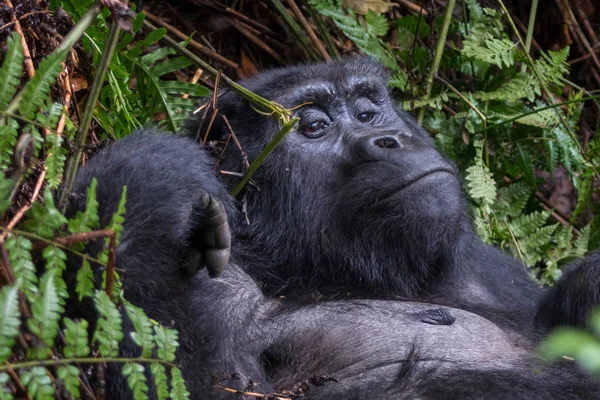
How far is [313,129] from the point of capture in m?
3.59

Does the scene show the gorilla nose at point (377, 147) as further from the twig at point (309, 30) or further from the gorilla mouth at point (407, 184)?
the twig at point (309, 30)

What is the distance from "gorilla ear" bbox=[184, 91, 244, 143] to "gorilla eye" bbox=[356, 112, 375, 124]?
21.5 inches

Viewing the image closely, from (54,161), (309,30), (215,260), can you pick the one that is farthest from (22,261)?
(309,30)

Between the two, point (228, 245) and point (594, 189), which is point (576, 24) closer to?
point (594, 189)

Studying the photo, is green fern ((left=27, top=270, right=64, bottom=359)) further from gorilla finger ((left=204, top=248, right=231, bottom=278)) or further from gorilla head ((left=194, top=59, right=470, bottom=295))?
gorilla head ((left=194, top=59, right=470, bottom=295))

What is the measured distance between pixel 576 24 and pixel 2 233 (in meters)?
5.67

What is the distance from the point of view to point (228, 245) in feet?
8.58

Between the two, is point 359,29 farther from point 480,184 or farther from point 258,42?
point 480,184

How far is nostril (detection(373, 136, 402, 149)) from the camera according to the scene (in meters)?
3.33

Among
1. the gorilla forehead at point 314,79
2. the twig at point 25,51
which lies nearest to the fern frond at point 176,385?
the twig at point 25,51

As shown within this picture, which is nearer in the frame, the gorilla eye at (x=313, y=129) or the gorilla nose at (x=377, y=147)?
the gorilla nose at (x=377, y=147)

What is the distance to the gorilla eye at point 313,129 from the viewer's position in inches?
141

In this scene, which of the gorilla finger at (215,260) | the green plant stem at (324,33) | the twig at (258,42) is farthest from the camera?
the twig at (258,42)

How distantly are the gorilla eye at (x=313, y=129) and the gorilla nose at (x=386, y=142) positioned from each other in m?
0.32
